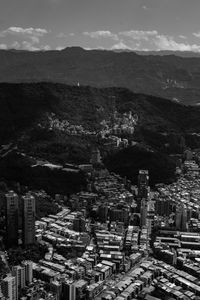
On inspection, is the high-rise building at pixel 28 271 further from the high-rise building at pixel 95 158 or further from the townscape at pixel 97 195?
the high-rise building at pixel 95 158

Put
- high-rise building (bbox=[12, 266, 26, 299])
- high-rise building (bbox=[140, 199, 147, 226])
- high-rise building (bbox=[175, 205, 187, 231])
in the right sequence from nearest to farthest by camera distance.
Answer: high-rise building (bbox=[12, 266, 26, 299]) < high-rise building (bbox=[175, 205, 187, 231]) < high-rise building (bbox=[140, 199, 147, 226])

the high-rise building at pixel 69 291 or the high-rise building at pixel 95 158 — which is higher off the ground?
the high-rise building at pixel 95 158

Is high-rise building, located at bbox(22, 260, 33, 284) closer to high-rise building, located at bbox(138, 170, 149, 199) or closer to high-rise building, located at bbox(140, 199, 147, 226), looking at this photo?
high-rise building, located at bbox(140, 199, 147, 226)

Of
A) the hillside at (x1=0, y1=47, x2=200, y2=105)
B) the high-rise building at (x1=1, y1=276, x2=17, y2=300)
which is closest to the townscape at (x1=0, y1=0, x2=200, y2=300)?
the high-rise building at (x1=1, y1=276, x2=17, y2=300)

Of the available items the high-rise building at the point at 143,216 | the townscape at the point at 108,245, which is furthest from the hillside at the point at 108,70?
the high-rise building at the point at 143,216

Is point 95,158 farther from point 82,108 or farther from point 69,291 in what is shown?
point 69,291
